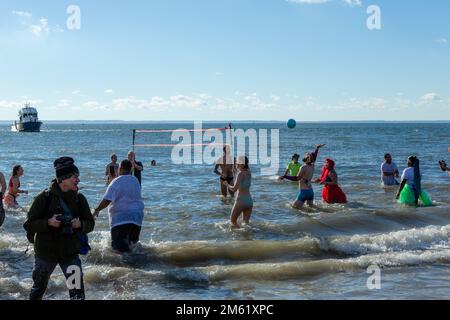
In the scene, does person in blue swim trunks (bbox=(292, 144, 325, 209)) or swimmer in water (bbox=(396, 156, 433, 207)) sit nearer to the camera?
person in blue swim trunks (bbox=(292, 144, 325, 209))

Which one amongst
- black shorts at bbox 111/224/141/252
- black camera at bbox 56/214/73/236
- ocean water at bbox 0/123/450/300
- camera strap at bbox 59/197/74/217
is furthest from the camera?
black shorts at bbox 111/224/141/252

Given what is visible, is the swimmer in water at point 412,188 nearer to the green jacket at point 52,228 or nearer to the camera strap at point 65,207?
the green jacket at point 52,228

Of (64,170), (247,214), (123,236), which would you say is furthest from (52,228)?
(247,214)

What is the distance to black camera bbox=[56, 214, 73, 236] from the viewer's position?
5410 millimetres

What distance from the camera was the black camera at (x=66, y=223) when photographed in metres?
5.41

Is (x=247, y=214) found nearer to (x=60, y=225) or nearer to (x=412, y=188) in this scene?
(x=412, y=188)

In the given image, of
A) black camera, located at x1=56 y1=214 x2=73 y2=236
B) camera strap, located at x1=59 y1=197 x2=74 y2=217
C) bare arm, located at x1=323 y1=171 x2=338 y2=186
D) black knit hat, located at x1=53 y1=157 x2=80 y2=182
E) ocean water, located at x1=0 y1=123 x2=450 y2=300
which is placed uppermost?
black knit hat, located at x1=53 y1=157 x2=80 y2=182

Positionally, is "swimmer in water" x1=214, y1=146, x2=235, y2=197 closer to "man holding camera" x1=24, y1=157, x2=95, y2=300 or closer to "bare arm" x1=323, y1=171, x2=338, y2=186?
"bare arm" x1=323, y1=171, x2=338, y2=186

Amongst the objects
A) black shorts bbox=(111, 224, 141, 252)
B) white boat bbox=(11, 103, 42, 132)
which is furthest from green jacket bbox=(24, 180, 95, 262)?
white boat bbox=(11, 103, 42, 132)

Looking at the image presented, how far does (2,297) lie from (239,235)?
17.2ft

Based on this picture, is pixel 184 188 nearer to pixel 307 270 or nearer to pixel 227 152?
pixel 227 152

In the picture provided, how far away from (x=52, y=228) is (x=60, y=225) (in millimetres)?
162

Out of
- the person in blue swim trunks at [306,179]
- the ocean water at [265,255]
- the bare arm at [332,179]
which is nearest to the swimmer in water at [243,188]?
the ocean water at [265,255]
